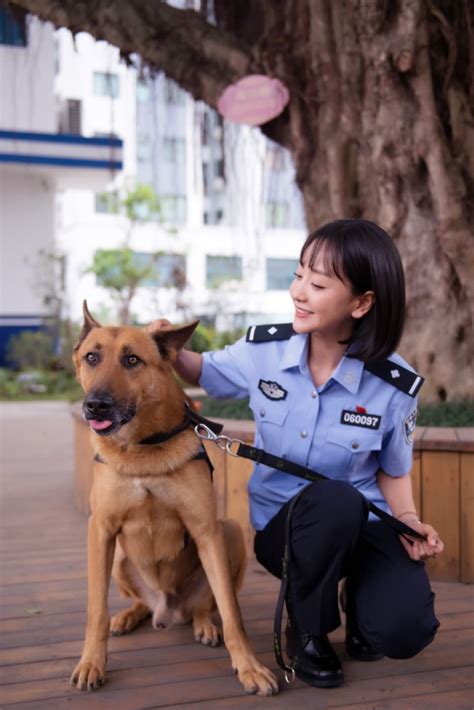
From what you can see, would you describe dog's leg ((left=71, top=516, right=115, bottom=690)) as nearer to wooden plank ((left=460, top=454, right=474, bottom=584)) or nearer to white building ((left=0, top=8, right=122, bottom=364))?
wooden plank ((left=460, top=454, right=474, bottom=584))

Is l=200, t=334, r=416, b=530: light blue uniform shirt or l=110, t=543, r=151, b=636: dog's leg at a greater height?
l=200, t=334, r=416, b=530: light blue uniform shirt

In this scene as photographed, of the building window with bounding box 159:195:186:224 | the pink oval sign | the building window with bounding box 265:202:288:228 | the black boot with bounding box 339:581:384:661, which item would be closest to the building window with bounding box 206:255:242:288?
the building window with bounding box 265:202:288:228

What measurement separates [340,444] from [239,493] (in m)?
1.15

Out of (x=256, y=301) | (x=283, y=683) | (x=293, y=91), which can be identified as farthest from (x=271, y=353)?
(x=256, y=301)

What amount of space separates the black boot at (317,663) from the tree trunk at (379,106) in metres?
2.06

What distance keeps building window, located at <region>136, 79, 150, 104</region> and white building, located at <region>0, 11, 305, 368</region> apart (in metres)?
0.02

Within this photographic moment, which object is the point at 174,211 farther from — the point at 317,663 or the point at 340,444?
the point at 317,663

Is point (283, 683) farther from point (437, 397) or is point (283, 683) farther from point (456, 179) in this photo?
point (456, 179)

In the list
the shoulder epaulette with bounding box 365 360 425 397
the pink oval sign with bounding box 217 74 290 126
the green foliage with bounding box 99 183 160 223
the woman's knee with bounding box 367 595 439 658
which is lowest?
the woman's knee with bounding box 367 595 439 658

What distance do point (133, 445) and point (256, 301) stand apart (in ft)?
47.1

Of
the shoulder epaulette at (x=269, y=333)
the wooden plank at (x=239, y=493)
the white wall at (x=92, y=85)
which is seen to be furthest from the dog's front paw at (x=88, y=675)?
the white wall at (x=92, y=85)

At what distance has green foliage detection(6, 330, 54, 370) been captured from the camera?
41.0 feet

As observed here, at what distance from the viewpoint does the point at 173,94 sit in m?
4.67

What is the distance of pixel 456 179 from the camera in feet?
12.1
